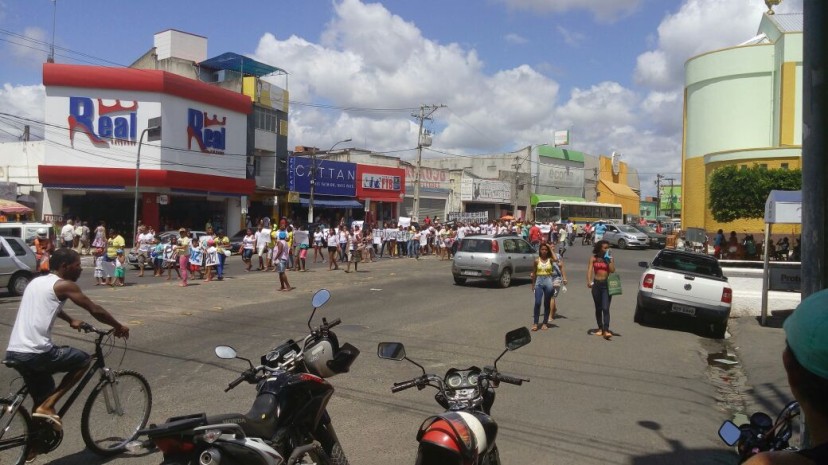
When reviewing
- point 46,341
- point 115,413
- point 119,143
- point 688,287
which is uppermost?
point 119,143

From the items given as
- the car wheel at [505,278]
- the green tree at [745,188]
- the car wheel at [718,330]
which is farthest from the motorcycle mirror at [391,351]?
the green tree at [745,188]

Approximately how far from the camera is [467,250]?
18.7 m

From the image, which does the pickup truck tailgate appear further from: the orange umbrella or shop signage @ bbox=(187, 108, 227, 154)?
shop signage @ bbox=(187, 108, 227, 154)

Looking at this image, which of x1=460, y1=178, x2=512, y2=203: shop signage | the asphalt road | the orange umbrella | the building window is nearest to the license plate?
the asphalt road

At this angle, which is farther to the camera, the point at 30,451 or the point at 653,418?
the point at 653,418

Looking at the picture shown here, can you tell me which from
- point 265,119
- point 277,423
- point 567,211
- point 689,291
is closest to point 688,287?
point 689,291

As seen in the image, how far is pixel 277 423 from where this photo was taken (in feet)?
11.8

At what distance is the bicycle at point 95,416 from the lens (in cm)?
457

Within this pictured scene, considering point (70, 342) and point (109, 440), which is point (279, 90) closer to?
point (70, 342)

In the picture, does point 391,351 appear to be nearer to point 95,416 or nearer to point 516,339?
point 516,339

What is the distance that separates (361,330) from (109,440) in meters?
5.85

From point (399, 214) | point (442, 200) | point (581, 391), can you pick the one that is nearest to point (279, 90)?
point (399, 214)

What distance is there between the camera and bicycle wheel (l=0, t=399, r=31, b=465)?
4.51 m

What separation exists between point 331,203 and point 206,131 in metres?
10.3
